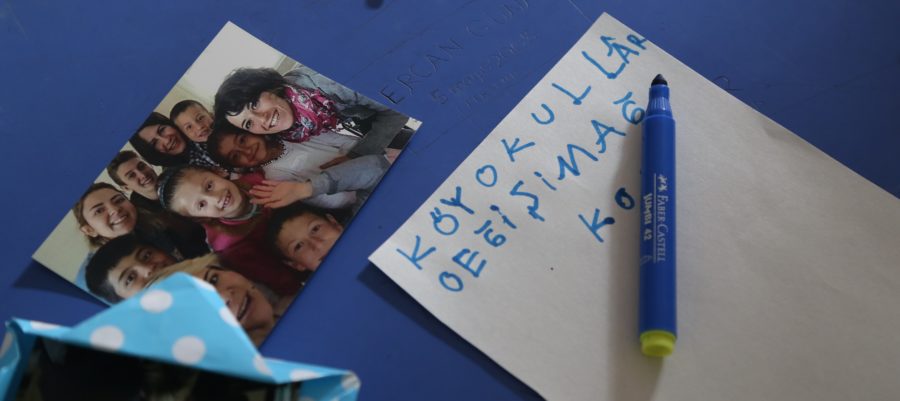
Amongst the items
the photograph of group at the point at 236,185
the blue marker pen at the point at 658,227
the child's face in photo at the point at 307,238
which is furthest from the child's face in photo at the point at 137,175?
the blue marker pen at the point at 658,227

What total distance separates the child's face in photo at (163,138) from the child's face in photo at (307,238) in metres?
0.10

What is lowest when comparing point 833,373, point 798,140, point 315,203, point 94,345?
point 94,345

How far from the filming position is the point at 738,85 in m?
0.49

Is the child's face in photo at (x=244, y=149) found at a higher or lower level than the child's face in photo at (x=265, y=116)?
lower

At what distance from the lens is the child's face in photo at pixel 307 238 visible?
0.44 metres

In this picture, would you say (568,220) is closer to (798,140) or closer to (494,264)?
(494,264)

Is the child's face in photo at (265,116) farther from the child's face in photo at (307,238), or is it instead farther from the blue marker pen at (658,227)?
the blue marker pen at (658,227)

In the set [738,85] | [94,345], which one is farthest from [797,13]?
[94,345]

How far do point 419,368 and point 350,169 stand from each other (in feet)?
0.48

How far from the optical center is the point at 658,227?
432 millimetres

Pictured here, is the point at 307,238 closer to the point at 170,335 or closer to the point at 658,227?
the point at 170,335

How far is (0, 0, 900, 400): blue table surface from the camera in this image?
17.0 inches

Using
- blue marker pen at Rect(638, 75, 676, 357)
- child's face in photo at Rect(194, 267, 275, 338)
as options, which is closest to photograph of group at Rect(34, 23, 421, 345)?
child's face in photo at Rect(194, 267, 275, 338)

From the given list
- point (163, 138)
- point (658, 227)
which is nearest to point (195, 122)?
point (163, 138)
